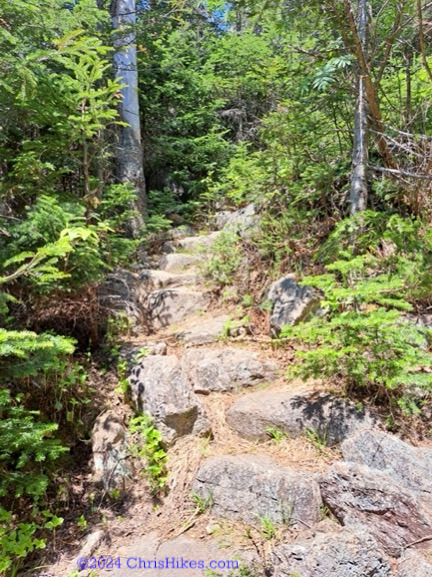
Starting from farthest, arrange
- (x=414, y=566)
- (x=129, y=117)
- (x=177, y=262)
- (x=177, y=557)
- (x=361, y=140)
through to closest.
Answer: (x=129, y=117) < (x=177, y=262) < (x=361, y=140) < (x=177, y=557) < (x=414, y=566)

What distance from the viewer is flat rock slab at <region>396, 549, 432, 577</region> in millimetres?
1912

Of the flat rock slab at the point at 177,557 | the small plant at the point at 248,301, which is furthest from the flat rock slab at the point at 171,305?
the flat rock slab at the point at 177,557

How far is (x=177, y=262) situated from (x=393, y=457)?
4.32 meters

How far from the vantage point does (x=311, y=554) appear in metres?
2.07

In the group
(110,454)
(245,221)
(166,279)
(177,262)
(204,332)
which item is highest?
(245,221)

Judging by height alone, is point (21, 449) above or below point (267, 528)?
above

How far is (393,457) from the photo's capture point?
8.33 feet

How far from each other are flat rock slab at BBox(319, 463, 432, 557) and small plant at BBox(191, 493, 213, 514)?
84 cm

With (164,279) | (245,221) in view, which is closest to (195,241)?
(245,221)

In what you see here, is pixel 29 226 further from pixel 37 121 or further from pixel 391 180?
pixel 391 180

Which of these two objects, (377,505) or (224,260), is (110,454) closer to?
(377,505)

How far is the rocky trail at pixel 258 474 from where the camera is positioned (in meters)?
2.16

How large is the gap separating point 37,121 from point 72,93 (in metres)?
0.57

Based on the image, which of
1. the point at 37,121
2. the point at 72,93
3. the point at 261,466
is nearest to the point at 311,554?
the point at 261,466
